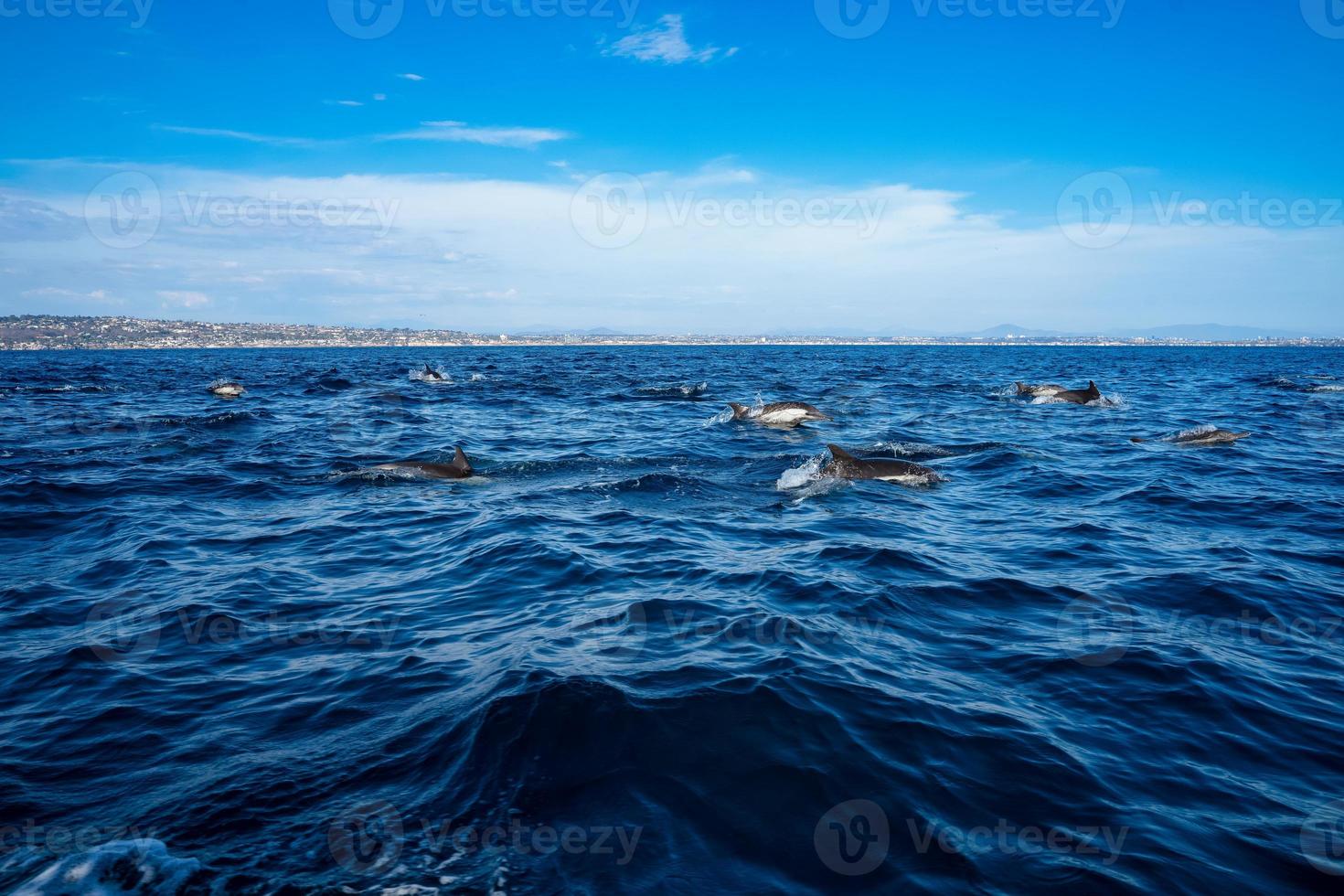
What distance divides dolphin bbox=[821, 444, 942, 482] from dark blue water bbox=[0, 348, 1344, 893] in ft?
2.38

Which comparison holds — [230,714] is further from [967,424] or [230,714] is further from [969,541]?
[967,424]

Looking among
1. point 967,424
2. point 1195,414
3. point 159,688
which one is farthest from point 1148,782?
point 1195,414

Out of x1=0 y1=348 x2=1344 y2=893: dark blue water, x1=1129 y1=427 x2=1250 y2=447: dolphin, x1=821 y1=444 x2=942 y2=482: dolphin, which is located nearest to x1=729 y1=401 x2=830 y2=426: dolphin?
x1=821 y1=444 x2=942 y2=482: dolphin

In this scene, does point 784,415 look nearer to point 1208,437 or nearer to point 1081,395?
point 1208,437

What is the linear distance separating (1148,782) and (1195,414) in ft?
103

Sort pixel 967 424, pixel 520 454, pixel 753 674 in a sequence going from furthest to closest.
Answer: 1. pixel 967 424
2. pixel 520 454
3. pixel 753 674

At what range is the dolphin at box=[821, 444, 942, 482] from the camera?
15.8m

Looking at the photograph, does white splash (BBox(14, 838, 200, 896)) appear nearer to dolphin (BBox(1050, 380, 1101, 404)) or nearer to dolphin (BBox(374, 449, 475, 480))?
dolphin (BBox(374, 449, 475, 480))

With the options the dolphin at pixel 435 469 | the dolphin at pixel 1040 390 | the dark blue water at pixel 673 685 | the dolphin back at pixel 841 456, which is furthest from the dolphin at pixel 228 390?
the dolphin at pixel 1040 390

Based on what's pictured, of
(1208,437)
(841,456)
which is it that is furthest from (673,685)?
(1208,437)

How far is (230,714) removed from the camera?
6180 millimetres

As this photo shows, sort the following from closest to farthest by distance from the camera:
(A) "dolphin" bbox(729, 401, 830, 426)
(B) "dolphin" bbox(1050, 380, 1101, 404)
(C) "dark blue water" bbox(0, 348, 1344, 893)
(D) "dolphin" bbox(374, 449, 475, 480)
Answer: (C) "dark blue water" bbox(0, 348, 1344, 893)
(D) "dolphin" bbox(374, 449, 475, 480)
(A) "dolphin" bbox(729, 401, 830, 426)
(B) "dolphin" bbox(1050, 380, 1101, 404)

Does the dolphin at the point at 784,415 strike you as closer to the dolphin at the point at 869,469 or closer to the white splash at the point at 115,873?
the dolphin at the point at 869,469

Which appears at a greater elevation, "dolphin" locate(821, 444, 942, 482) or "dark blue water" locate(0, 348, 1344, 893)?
"dolphin" locate(821, 444, 942, 482)
